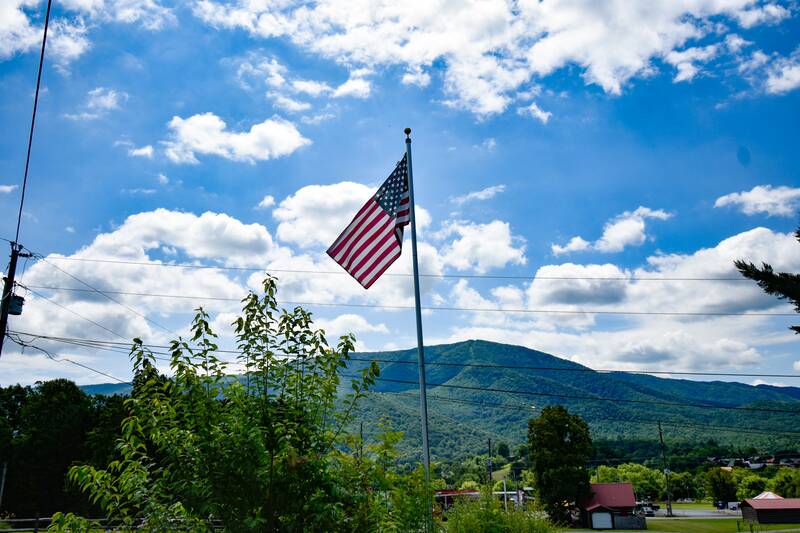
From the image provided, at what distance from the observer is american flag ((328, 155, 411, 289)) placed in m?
13.0

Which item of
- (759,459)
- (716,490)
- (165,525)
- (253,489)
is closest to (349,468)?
(253,489)

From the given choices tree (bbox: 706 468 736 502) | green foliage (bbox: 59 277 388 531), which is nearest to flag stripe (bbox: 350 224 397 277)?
green foliage (bbox: 59 277 388 531)

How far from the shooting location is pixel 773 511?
2662 inches

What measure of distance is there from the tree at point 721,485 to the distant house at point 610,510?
58807mm

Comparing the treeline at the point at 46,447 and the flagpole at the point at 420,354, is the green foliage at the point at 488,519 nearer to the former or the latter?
the flagpole at the point at 420,354

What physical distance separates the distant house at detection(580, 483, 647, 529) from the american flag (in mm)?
57472

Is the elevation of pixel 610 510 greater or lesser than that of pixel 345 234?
lesser

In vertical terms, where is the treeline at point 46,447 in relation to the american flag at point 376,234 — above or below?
below

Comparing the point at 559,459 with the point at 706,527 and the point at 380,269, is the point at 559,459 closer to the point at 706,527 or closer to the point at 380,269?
the point at 706,527

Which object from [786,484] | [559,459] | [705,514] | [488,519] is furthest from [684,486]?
[488,519]

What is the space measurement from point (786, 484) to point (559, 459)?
5737 centimetres

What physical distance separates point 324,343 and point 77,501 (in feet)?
171

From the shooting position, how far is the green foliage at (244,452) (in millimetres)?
6738

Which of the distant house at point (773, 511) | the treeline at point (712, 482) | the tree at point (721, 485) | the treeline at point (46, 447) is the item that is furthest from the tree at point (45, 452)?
the tree at point (721, 485)
